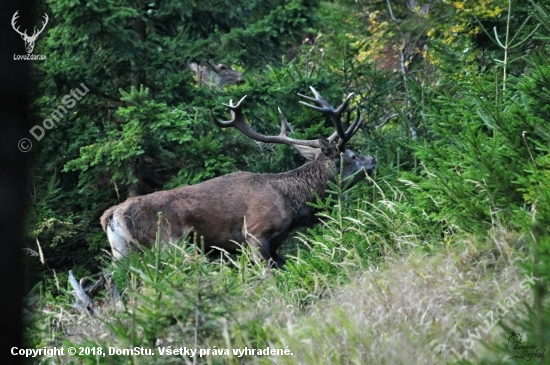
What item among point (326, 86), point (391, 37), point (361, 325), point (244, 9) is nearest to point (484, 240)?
point (361, 325)

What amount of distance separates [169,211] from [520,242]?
4.94 meters

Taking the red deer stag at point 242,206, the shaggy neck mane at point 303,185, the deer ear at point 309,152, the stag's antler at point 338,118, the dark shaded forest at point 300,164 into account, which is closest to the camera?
the dark shaded forest at point 300,164

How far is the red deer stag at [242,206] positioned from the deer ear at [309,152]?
0.07 feet

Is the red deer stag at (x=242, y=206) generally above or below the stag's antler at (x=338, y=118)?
below

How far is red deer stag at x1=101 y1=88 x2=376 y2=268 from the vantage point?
32.5ft

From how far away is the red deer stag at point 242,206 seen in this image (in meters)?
9.91

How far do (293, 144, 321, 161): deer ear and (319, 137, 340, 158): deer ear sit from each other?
173mm

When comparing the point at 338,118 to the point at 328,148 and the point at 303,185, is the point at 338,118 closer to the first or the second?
the point at 328,148

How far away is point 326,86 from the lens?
39.5 ft

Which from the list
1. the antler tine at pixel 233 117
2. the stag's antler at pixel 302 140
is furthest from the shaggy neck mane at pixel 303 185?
the antler tine at pixel 233 117

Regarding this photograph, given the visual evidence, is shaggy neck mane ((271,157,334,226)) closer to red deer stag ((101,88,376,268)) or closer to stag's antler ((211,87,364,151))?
red deer stag ((101,88,376,268))

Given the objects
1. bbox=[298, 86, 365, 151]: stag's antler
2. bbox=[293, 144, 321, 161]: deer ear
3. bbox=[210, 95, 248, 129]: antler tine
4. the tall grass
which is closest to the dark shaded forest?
the tall grass

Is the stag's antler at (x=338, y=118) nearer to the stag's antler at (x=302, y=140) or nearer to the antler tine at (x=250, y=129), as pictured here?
the stag's antler at (x=302, y=140)

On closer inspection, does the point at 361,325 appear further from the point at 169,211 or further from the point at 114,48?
the point at 114,48
